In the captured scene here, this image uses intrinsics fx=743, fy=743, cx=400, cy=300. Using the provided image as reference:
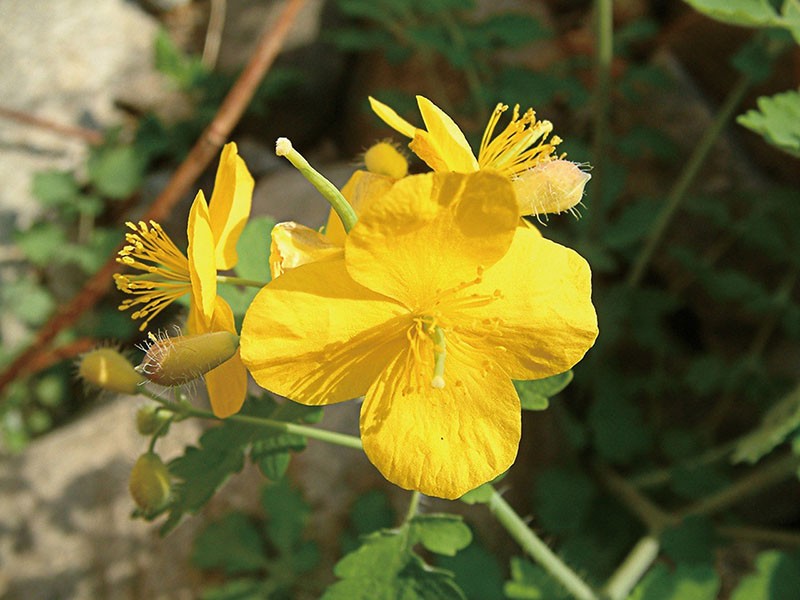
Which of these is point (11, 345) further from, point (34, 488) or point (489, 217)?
point (489, 217)

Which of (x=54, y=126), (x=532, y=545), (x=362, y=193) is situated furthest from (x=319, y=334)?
(x=54, y=126)

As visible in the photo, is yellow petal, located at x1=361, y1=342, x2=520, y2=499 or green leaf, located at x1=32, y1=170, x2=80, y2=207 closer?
yellow petal, located at x1=361, y1=342, x2=520, y2=499

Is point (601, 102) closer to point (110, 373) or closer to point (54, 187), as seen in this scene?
point (110, 373)

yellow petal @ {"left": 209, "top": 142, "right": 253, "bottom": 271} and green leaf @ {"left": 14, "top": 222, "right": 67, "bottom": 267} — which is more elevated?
yellow petal @ {"left": 209, "top": 142, "right": 253, "bottom": 271}

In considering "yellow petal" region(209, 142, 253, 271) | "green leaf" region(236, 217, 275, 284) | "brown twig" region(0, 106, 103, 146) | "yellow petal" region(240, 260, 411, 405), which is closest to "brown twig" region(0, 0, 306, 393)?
"brown twig" region(0, 106, 103, 146)

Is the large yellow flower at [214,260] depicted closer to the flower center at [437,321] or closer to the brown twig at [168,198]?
the flower center at [437,321]

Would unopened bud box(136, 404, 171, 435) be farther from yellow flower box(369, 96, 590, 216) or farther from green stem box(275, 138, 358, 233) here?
yellow flower box(369, 96, 590, 216)
